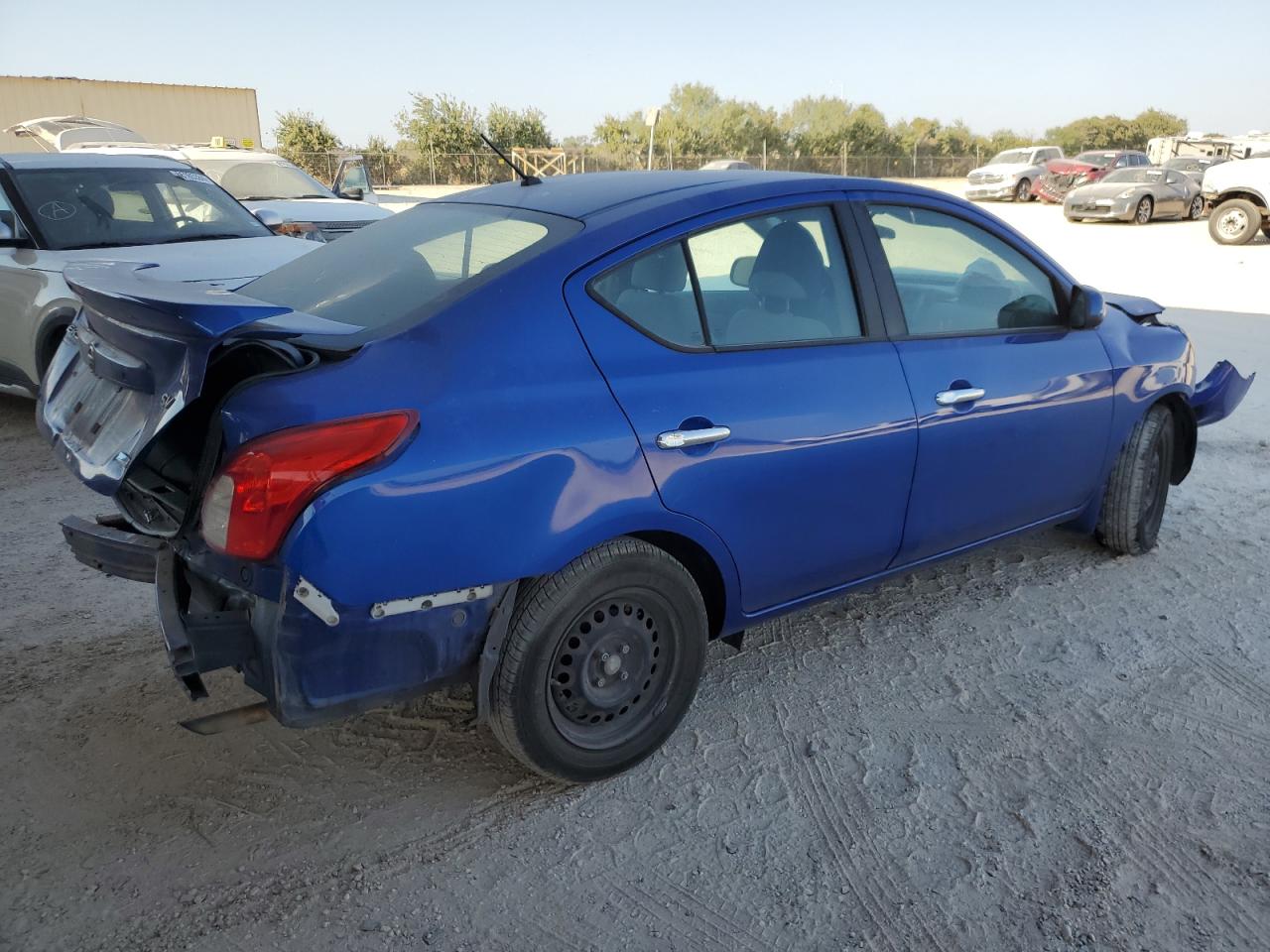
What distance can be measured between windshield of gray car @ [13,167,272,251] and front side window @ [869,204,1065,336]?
495 cm

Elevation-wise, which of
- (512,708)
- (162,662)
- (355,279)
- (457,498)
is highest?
(355,279)

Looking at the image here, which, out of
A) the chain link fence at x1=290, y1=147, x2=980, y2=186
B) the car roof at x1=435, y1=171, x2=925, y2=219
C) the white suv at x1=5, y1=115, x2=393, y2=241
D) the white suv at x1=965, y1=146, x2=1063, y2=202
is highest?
the car roof at x1=435, y1=171, x2=925, y2=219

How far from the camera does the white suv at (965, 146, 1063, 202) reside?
98.3ft

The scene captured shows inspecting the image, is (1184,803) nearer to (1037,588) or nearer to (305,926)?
(1037,588)

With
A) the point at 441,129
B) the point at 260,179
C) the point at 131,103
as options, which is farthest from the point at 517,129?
the point at 260,179

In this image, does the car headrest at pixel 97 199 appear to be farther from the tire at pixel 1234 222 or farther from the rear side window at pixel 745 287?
the tire at pixel 1234 222

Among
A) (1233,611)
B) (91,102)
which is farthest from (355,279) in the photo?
(91,102)

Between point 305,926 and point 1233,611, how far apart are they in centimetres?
357

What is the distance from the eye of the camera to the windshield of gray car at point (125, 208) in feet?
20.7

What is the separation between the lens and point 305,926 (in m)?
2.34

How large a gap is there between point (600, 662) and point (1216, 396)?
11.6 feet

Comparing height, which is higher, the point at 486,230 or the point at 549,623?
the point at 486,230

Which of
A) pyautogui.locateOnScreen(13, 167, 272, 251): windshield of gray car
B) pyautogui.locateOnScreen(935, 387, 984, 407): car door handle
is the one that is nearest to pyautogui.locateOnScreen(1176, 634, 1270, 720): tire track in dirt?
Result: pyautogui.locateOnScreen(935, 387, 984, 407): car door handle

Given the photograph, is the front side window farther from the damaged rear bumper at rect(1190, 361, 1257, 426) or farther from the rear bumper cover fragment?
the rear bumper cover fragment
